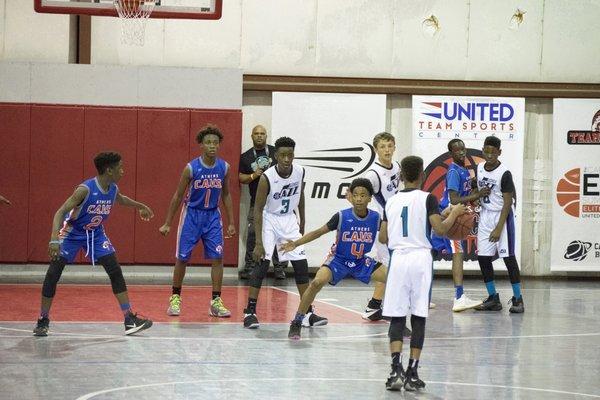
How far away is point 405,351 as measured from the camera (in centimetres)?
958

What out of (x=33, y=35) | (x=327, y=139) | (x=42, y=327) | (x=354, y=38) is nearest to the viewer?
(x=42, y=327)

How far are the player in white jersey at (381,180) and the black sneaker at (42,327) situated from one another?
3418mm

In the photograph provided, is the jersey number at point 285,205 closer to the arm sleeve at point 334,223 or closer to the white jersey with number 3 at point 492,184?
the arm sleeve at point 334,223

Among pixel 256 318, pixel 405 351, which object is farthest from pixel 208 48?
pixel 405 351

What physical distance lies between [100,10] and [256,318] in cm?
474

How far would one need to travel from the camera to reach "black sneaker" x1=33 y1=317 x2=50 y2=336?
985 centimetres

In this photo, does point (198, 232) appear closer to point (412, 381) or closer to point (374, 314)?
point (374, 314)

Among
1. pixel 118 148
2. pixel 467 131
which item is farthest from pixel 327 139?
pixel 118 148

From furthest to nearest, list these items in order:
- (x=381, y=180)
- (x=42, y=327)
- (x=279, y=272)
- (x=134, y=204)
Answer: (x=279, y=272)
(x=381, y=180)
(x=134, y=204)
(x=42, y=327)

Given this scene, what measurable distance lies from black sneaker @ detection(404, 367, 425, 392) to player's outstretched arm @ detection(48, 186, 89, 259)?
11.7 feet

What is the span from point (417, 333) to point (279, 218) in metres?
3.24

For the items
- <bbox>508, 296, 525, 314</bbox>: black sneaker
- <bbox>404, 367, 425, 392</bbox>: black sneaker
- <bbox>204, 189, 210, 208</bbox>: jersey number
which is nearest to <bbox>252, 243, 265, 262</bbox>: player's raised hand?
<bbox>204, 189, 210, 208</bbox>: jersey number

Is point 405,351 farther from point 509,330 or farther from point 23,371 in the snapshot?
point 23,371

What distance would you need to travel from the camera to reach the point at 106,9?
13328 mm
